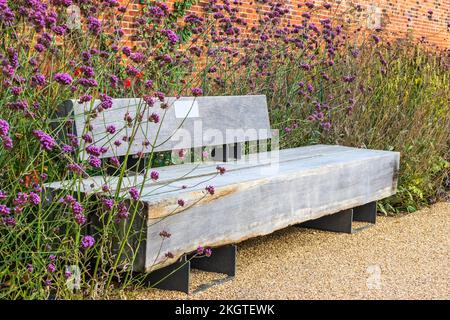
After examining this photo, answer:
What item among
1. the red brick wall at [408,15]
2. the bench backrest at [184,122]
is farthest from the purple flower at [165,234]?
the red brick wall at [408,15]

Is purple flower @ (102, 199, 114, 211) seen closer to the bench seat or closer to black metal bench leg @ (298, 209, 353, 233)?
the bench seat

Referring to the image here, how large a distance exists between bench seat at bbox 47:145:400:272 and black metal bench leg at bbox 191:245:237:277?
0.12m

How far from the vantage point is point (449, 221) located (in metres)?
5.15

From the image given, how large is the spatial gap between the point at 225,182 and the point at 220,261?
1.43 ft

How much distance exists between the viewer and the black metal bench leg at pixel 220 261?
3.57 m

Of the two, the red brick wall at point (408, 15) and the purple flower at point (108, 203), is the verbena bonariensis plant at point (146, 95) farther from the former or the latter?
the red brick wall at point (408, 15)

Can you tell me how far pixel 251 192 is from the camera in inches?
139

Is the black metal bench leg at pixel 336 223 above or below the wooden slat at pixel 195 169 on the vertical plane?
below

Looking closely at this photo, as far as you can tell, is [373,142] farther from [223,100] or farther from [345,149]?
[223,100]

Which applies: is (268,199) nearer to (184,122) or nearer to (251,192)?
(251,192)

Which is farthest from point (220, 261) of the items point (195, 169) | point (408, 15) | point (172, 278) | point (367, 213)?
point (408, 15)

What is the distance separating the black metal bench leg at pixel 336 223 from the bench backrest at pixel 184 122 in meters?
0.65

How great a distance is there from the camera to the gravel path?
3404 millimetres

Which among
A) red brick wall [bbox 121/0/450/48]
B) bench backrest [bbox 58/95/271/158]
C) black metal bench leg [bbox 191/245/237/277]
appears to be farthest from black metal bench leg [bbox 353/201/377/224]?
red brick wall [bbox 121/0/450/48]
